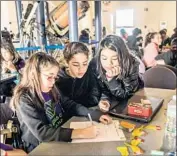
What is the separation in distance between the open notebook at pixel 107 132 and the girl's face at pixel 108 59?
0.56 metres

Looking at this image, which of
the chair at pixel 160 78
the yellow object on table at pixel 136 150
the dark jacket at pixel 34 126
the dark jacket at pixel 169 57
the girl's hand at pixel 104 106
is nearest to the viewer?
the yellow object on table at pixel 136 150

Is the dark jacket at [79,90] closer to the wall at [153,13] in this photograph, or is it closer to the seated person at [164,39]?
the wall at [153,13]

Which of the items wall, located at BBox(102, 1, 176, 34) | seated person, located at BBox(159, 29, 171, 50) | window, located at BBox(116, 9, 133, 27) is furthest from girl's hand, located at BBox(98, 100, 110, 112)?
window, located at BBox(116, 9, 133, 27)

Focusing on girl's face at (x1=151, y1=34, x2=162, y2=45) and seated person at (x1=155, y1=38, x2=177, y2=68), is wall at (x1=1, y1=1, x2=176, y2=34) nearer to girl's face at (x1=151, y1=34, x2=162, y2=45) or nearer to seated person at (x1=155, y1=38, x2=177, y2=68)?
girl's face at (x1=151, y1=34, x2=162, y2=45)

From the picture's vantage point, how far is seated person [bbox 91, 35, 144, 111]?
5.34 ft

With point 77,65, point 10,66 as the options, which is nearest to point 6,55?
point 10,66

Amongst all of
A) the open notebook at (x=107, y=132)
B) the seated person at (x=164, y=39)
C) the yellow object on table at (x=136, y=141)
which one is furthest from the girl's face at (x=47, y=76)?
the seated person at (x=164, y=39)

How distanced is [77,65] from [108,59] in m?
0.24

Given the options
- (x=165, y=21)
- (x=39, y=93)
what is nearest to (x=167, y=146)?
(x=39, y=93)

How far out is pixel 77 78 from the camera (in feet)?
5.17

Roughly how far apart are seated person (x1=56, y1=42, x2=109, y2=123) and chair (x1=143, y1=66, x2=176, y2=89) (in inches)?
22.5

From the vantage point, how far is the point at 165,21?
294 cm

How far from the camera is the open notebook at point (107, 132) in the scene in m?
0.98

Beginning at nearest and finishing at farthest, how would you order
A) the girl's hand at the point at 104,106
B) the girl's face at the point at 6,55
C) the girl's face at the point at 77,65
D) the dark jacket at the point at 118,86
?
the girl's hand at the point at 104,106 < the girl's face at the point at 6,55 < the girl's face at the point at 77,65 < the dark jacket at the point at 118,86
